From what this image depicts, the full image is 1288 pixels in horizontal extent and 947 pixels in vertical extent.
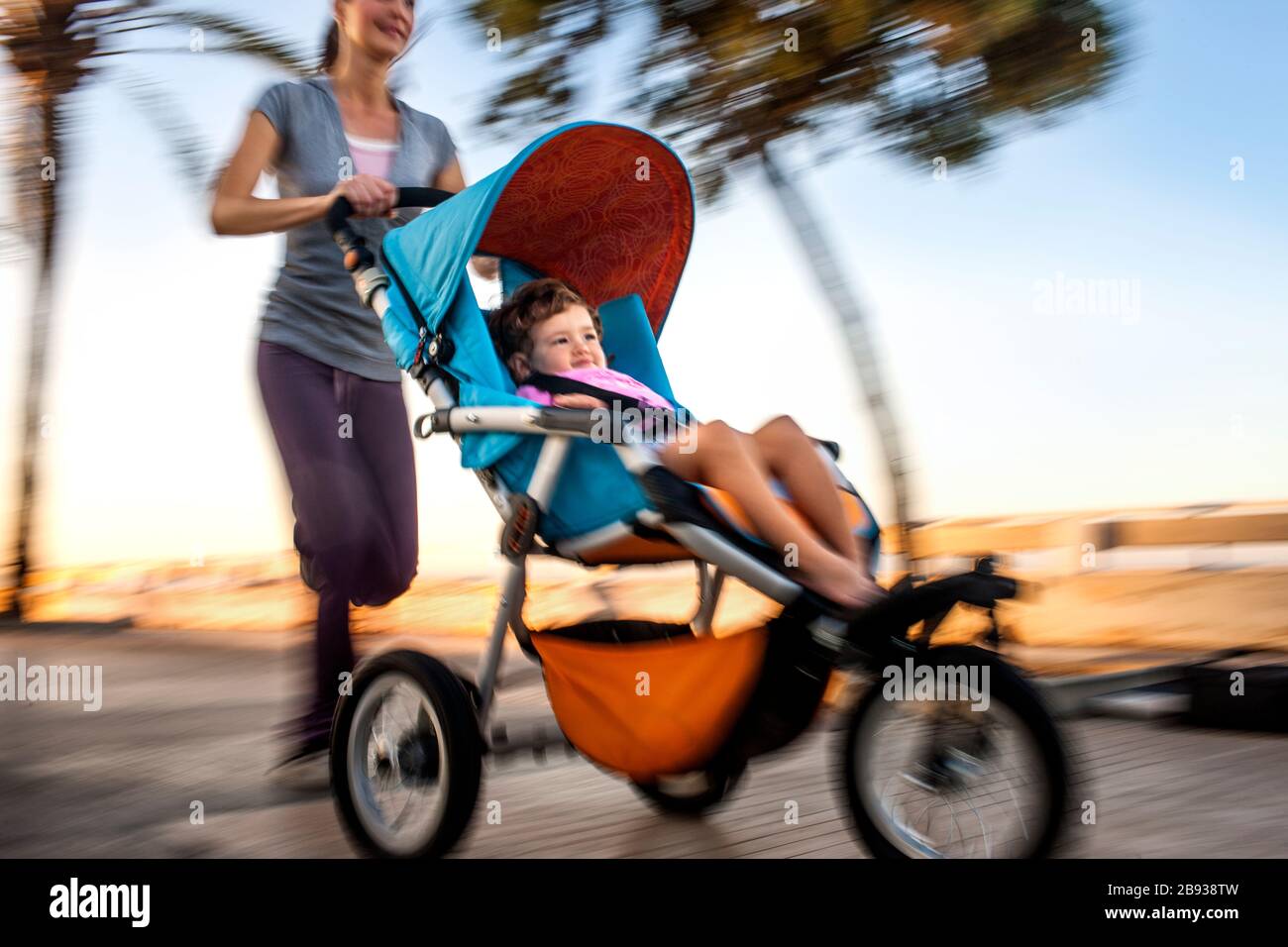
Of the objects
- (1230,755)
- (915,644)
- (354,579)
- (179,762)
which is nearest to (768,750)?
(915,644)

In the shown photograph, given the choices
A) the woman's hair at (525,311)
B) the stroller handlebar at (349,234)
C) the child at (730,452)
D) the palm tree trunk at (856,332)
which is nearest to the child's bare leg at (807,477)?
the child at (730,452)

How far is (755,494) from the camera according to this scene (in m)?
2.36

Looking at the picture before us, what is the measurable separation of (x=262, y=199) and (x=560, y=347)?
31.3 inches

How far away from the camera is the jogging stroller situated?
2146mm

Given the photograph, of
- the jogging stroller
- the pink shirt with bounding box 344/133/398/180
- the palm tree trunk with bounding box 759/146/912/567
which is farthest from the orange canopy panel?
the palm tree trunk with bounding box 759/146/912/567

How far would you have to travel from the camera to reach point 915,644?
217cm

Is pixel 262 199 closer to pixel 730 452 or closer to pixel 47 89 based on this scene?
pixel 730 452

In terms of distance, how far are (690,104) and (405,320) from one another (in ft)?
10.8

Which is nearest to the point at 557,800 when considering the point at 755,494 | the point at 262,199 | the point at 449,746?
the point at 449,746

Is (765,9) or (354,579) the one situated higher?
(765,9)

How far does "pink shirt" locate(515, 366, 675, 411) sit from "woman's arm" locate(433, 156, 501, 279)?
557 mm

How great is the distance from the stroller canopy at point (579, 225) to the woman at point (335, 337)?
15 cm
